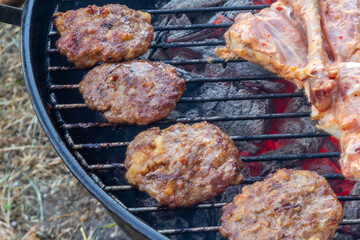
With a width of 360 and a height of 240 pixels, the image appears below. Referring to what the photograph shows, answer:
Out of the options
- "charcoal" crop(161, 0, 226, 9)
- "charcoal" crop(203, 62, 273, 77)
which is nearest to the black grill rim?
"charcoal" crop(161, 0, 226, 9)

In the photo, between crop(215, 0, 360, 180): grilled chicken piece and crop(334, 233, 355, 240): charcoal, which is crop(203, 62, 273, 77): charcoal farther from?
crop(334, 233, 355, 240): charcoal

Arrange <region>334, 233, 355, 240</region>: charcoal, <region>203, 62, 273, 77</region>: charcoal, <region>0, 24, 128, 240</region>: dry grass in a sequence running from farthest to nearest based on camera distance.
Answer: <region>0, 24, 128, 240</region>: dry grass
<region>203, 62, 273, 77</region>: charcoal
<region>334, 233, 355, 240</region>: charcoal

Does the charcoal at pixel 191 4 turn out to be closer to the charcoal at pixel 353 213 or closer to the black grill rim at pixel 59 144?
the black grill rim at pixel 59 144

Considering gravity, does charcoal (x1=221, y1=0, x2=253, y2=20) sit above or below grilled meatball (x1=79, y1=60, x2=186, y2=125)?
above

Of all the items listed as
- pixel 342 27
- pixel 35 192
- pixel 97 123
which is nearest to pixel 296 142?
pixel 342 27

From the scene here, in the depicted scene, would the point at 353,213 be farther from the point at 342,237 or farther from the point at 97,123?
the point at 97,123

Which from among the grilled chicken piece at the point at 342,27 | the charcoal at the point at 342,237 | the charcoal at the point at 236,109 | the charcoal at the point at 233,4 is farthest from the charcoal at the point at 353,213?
the charcoal at the point at 233,4
